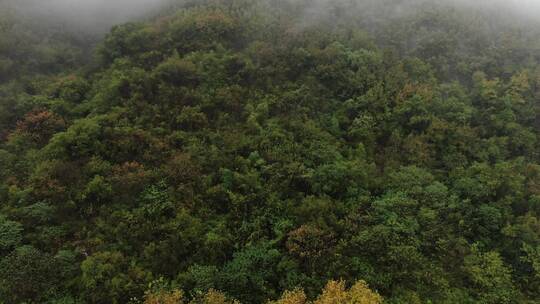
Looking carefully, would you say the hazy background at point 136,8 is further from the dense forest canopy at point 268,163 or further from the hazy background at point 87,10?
the dense forest canopy at point 268,163

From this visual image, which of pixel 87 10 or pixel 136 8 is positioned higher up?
pixel 136 8

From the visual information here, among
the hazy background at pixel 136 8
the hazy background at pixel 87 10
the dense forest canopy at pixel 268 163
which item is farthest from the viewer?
the hazy background at pixel 87 10

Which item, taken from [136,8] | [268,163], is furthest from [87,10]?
[268,163]

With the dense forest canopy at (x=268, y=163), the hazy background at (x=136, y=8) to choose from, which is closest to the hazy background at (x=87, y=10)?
the hazy background at (x=136, y=8)

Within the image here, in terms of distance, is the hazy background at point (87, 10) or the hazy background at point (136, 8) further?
the hazy background at point (87, 10)

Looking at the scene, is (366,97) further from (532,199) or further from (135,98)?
(135,98)

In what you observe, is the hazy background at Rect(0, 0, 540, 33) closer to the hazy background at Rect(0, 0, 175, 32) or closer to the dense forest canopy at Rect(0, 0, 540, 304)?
the hazy background at Rect(0, 0, 175, 32)

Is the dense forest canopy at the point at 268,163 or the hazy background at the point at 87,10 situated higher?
the hazy background at the point at 87,10

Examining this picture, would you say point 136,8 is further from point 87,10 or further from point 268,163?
point 268,163
